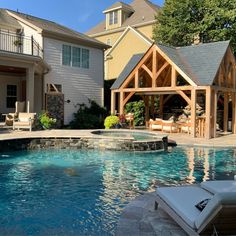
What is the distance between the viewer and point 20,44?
19.7 meters

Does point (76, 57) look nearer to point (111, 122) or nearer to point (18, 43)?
point (18, 43)

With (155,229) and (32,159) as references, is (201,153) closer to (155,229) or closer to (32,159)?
(32,159)

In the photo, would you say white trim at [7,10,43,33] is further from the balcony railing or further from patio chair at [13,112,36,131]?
patio chair at [13,112,36,131]

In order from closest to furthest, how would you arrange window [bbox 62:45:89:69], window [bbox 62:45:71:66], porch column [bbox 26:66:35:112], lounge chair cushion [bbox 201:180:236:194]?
lounge chair cushion [bbox 201:180:236:194], porch column [bbox 26:66:35:112], window [bbox 62:45:71:66], window [bbox 62:45:89:69]

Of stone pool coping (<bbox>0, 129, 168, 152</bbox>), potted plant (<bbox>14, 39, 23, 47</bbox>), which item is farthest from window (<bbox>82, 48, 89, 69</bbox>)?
stone pool coping (<bbox>0, 129, 168, 152</bbox>)

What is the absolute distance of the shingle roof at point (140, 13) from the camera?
3425 cm

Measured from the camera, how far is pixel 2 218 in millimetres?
5719

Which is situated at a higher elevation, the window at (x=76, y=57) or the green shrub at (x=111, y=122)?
the window at (x=76, y=57)

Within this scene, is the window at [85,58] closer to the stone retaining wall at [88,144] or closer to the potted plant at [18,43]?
the potted plant at [18,43]

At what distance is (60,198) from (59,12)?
28.4 meters

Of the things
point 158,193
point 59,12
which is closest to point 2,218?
point 158,193

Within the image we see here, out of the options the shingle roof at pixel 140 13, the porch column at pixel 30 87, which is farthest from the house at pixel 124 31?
the porch column at pixel 30 87

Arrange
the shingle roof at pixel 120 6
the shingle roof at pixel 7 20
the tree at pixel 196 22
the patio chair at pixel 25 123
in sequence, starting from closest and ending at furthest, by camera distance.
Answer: the patio chair at pixel 25 123
the shingle roof at pixel 7 20
the tree at pixel 196 22
the shingle roof at pixel 120 6

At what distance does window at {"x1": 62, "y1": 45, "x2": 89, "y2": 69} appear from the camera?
847 inches
